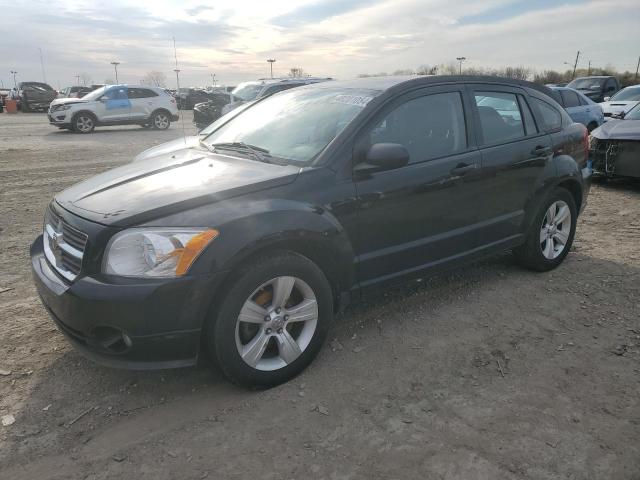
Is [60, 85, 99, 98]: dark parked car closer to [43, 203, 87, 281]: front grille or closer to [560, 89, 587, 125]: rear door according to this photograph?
[560, 89, 587, 125]: rear door

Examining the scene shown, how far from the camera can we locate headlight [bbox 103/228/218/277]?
2.55m

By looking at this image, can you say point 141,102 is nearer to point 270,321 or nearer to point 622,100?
point 622,100

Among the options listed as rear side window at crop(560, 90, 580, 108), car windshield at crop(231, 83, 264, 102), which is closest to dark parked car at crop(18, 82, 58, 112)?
car windshield at crop(231, 83, 264, 102)

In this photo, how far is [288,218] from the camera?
9.33ft

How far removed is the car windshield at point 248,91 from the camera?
13.7 meters

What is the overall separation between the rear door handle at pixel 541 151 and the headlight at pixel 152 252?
2.99m

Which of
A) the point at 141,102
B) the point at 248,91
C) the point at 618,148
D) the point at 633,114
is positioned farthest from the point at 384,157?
the point at 141,102

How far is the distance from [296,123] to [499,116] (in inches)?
67.1

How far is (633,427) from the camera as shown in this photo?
2.62 metres

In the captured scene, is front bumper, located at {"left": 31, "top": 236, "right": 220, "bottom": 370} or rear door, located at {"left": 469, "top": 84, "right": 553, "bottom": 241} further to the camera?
rear door, located at {"left": 469, "top": 84, "right": 553, "bottom": 241}

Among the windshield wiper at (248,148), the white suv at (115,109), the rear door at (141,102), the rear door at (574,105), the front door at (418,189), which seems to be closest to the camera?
the front door at (418,189)

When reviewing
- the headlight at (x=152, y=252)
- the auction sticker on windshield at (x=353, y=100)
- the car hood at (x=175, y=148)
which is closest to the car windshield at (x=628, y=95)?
the car hood at (x=175, y=148)

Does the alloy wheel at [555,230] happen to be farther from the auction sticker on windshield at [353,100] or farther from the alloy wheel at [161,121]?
the alloy wheel at [161,121]

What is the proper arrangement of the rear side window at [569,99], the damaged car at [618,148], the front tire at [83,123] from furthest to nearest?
the front tire at [83,123], the rear side window at [569,99], the damaged car at [618,148]
